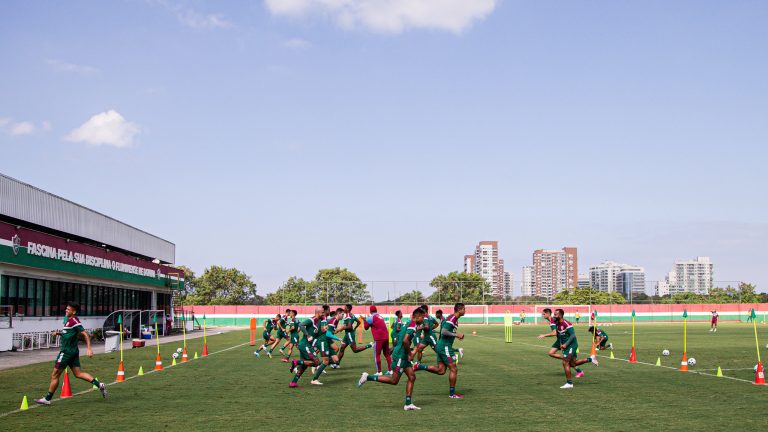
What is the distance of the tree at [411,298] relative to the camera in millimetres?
100000

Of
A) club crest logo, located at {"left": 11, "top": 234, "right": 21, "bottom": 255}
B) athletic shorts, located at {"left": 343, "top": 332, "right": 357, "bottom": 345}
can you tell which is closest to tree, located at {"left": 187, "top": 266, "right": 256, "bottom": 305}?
club crest logo, located at {"left": 11, "top": 234, "right": 21, "bottom": 255}

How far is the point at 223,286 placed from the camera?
139 meters

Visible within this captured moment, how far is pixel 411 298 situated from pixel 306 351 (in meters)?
81.4

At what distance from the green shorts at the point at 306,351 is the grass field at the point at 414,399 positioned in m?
0.79

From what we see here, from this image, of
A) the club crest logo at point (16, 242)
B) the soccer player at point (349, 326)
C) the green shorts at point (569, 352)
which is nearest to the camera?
the green shorts at point (569, 352)

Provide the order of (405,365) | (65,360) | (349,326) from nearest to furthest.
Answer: (405,365) < (65,360) < (349,326)

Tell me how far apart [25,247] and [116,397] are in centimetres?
2496

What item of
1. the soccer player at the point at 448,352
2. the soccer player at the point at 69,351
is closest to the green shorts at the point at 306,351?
the soccer player at the point at 448,352

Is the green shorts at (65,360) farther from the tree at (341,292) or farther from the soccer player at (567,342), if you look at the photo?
the tree at (341,292)

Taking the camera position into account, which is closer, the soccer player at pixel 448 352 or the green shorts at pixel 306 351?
the soccer player at pixel 448 352

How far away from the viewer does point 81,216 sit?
5284cm

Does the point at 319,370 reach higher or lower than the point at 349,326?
lower

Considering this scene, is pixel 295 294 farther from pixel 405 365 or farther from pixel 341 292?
pixel 405 365

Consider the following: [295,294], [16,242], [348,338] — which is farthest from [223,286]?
[348,338]
